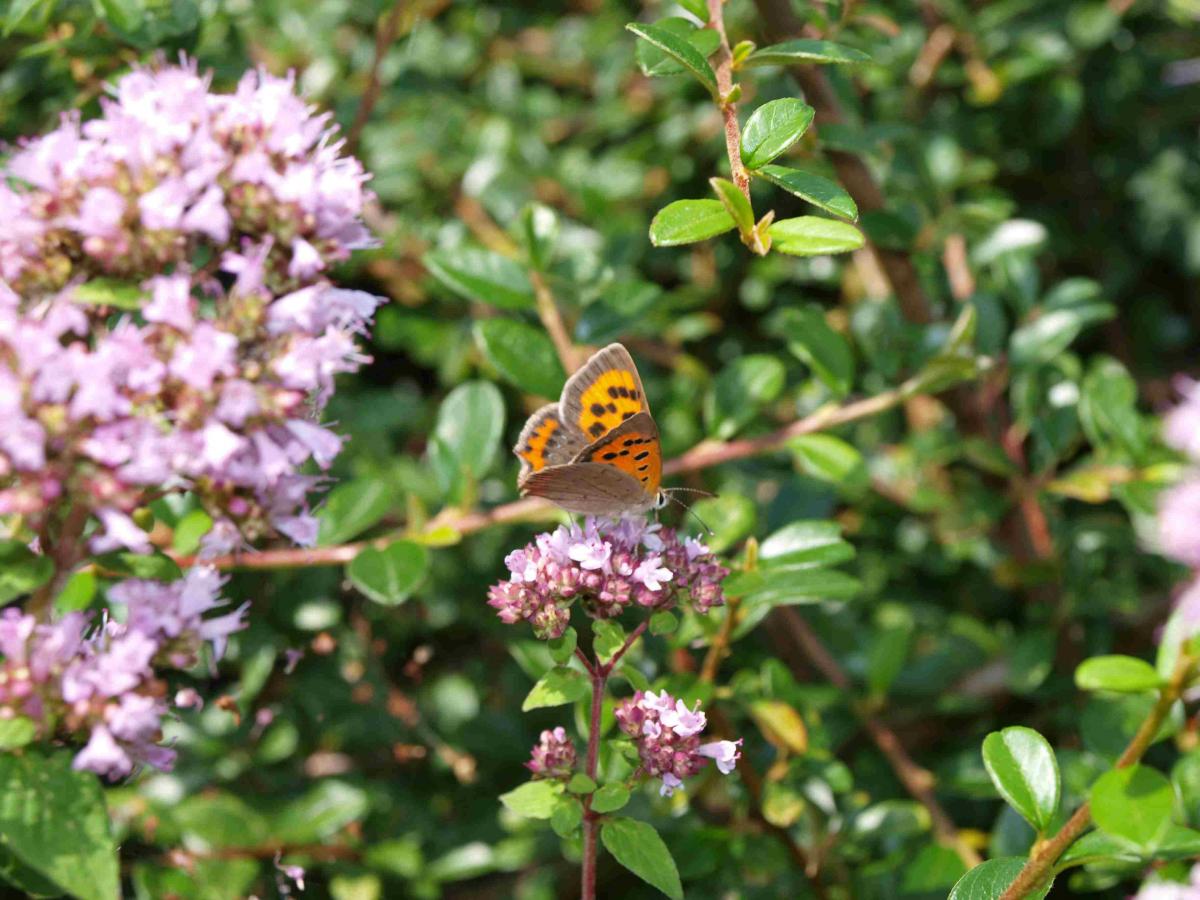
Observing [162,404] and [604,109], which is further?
[604,109]

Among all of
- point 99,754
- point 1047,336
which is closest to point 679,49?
point 99,754

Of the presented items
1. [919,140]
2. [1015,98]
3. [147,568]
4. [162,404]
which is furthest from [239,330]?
[1015,98]

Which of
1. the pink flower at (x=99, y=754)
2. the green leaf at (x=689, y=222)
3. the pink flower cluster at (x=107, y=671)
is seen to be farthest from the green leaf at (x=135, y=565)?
the green leaf at (x=689, y=222)

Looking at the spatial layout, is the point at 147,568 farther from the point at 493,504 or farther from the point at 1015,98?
the point at 1015,98

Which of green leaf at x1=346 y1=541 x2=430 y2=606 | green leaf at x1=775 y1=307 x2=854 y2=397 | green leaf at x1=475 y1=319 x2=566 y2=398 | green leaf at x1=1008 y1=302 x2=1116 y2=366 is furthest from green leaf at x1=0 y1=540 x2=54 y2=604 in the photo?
green leaf at x1=1008 y1=302 x2=1116 y2=366

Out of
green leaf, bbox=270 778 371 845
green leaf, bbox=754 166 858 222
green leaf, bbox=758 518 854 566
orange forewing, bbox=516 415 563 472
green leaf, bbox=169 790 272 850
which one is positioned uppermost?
green leaf, bbox=754 166 858 222

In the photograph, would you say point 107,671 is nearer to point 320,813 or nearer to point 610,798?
point 610,798

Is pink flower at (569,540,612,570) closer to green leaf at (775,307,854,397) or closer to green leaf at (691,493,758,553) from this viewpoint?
green leaf at (691,493,758,553)
